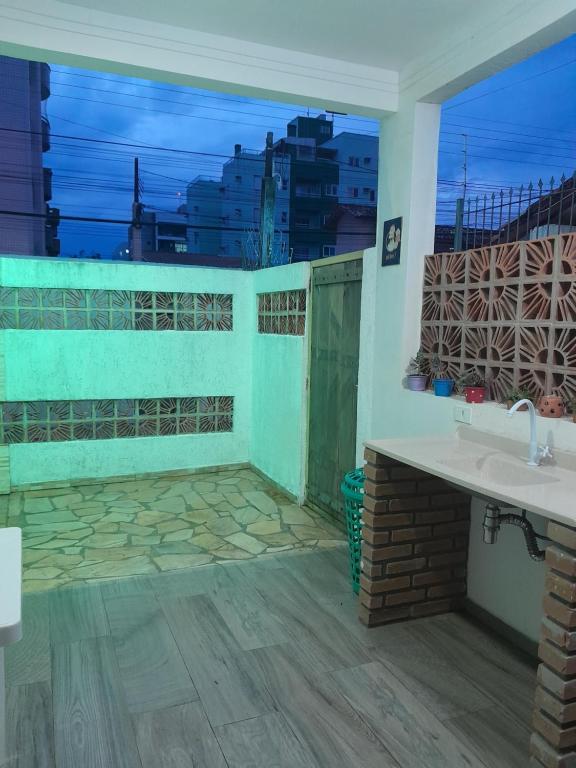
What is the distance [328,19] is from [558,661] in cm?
300

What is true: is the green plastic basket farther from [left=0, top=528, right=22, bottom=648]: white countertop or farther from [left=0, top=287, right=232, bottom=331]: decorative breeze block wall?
[left=0, top=287, right=232, bottom=331]: decorative breeze block wall

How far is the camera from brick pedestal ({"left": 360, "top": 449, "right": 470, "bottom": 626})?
109 inches

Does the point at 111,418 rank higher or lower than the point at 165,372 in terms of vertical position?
lower

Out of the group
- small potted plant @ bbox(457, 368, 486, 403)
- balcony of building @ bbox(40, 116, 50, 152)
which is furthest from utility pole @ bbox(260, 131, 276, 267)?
small potted plant @ bbox(457, 368, 486, 403)

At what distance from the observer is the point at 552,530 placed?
1.82 metres

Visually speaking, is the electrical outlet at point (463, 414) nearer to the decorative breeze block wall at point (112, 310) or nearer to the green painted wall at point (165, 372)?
the green painted wall at point (165, 372)

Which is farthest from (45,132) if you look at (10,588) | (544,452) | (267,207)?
(10,588)

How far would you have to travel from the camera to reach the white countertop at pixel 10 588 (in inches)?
40.4

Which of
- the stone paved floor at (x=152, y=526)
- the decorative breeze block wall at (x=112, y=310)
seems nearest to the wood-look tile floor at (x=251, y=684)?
the stone paved floor at (x=152, y=526)

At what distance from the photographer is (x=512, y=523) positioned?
235 centimetres

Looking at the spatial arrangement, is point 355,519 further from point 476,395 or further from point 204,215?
point 204,215

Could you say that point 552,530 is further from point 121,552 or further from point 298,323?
point 298,323

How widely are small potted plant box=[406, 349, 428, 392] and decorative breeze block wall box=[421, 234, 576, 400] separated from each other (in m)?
0.06

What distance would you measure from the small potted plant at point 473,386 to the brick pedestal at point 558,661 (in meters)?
1.11
